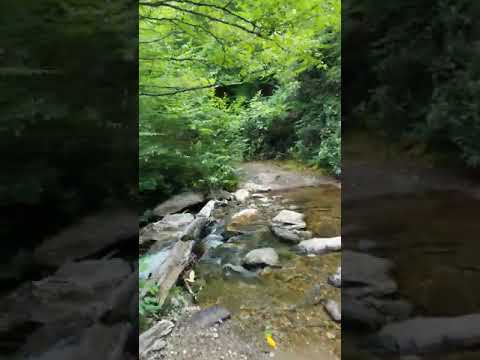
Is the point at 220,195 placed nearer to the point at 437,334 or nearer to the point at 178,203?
the point at 178,203

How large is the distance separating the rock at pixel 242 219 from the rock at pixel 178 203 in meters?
0.52

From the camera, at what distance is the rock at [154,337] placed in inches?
63.1

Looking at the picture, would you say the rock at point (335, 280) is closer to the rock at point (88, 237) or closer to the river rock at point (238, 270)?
the river rock at point (238, 270)

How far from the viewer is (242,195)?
4445 mm

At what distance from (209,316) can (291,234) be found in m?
1.33

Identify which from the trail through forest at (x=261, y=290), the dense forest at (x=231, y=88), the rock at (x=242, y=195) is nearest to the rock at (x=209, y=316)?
the trail through forest at (x=261, y=290)

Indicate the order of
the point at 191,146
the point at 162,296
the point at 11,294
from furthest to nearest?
the point at 191,146, the point at 162,296, the point at 11,294

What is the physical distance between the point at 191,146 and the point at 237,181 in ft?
4.46

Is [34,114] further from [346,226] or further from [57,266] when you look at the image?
[346,226]

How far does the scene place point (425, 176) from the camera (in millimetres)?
991

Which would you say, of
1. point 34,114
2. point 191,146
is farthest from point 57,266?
point 191,146

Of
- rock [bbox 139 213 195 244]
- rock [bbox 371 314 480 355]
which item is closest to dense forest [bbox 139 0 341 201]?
rock [bbox 139 213 195 244]

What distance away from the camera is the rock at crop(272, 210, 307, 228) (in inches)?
131

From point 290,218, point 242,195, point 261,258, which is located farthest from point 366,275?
point 242,195
